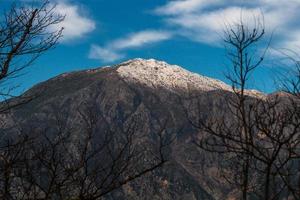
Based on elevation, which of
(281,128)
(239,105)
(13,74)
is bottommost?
(281,128)

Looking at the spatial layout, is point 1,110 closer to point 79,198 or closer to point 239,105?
point 79,198

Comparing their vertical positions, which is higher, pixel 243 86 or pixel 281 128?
pixel 243 86

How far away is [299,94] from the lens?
1004 centimetres

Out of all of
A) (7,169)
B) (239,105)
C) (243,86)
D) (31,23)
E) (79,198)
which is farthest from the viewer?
(243,86)

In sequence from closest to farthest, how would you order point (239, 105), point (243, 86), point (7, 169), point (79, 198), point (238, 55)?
point (79, 198)
point (7, 169)
point (239, 105)
point (243, 86)
point (238, 55)

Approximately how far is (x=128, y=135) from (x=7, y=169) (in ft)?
10.8

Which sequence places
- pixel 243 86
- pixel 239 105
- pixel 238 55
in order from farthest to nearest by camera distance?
pixel 238 55 → pixel 243 86 → pixel 239 105

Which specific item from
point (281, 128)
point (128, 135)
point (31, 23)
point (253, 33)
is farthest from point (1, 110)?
point (253, 33)

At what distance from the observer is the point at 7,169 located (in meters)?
8.82

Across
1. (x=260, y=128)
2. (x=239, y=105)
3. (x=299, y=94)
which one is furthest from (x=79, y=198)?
(x=299, y=94)

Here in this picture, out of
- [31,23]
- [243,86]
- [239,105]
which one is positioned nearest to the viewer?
[239,105]

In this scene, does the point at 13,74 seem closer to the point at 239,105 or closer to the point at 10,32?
the point at 10,32

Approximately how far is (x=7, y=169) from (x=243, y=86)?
5.21 metres

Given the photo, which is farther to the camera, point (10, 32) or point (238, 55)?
point (238, 55)
